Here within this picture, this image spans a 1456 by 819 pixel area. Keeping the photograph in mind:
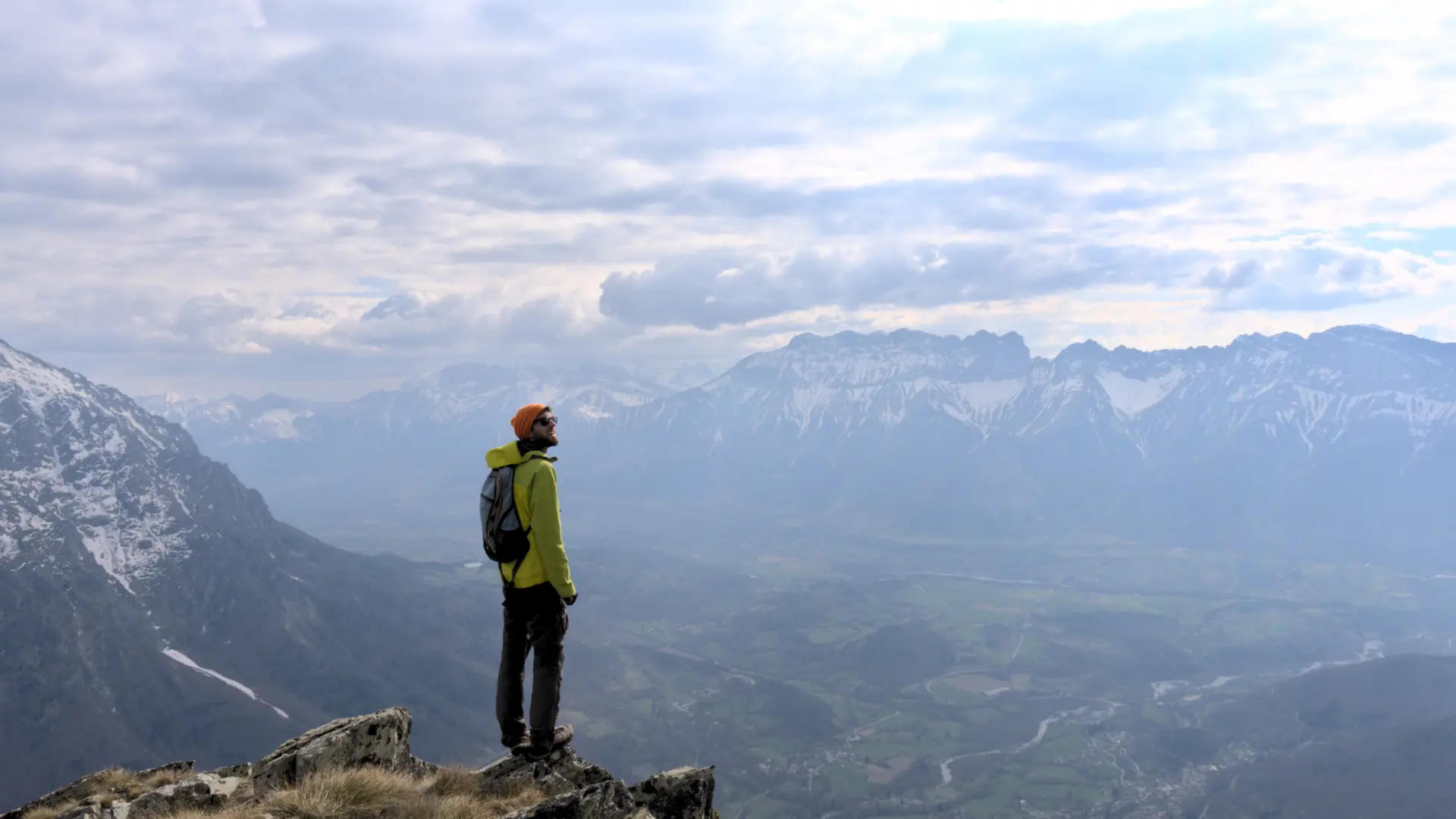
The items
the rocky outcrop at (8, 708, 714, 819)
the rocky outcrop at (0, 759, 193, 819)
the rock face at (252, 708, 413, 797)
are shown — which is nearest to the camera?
the rocky outcrop at (8, 708, 714, 819)

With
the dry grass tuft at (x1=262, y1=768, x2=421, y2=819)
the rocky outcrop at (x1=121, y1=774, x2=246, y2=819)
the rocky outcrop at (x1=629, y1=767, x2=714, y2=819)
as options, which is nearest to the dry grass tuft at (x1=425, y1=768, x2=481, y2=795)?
the dry grass tuft at (x1=262, y1=768, x2=421, y2=819)

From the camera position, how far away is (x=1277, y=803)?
163 metres

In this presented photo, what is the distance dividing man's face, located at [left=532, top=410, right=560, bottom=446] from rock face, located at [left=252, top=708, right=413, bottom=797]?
4.37m

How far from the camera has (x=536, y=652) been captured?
12.6m

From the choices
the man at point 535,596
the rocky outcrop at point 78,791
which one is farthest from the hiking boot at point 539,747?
the rocky outcrop at point 78,791

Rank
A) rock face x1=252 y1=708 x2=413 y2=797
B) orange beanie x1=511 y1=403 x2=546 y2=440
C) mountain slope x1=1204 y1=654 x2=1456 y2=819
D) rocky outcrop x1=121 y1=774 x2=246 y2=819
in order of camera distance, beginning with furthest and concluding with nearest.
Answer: mountain slope x1=1204 y1=654 x2=1456 y2=819, orange beanie x1=511 y1=403 x2=546 y2=440, rock face x1=252 y1=708 x2=413 y2=797, rocky outcrop x1=121 y1=774 x2=246 y2=819

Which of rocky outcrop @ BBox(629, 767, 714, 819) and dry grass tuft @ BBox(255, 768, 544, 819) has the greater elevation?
dry grass tuft @ BBox(255, 768, 544, 819)

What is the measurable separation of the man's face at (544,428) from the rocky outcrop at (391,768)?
4.56 meters

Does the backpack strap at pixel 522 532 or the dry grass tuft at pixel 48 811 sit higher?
the backpack strap at pixel 522 532

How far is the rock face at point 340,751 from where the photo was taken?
1178 cm

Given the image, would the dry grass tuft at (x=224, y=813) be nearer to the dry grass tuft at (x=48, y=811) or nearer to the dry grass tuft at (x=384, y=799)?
the dry grass tuft at (x=384, y=799)

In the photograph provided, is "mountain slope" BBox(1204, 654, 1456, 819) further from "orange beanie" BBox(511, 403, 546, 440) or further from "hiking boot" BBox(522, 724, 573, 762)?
"orange beanie" BBox(511, 403, 546, 440)

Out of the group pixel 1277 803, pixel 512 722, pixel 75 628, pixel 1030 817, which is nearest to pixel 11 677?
pixel 75 628

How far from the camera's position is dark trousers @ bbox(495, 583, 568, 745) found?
40.5ft
